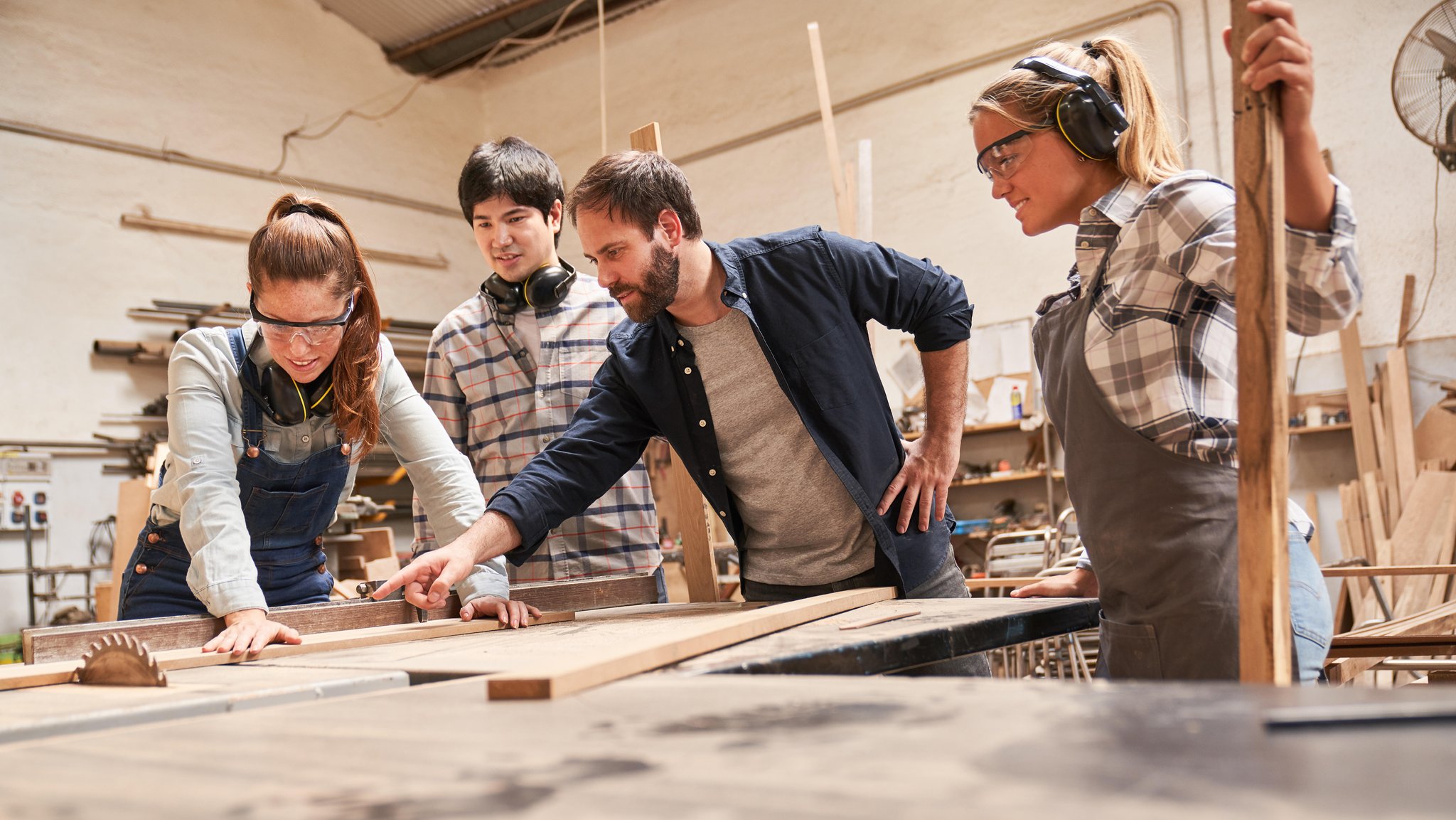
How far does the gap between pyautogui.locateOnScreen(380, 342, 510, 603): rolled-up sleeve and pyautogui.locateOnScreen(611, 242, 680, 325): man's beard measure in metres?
0.52

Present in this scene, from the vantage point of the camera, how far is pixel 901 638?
1397mm

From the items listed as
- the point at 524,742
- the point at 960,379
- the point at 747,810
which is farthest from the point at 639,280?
the point at 747,810

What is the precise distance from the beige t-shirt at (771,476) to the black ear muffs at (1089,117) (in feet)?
2.57

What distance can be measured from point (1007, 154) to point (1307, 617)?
0.84m

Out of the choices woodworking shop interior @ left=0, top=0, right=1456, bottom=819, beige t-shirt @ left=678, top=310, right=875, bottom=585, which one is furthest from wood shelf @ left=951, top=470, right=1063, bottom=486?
beige t-shirt @ left=678, top=310, right=875, bottom=585

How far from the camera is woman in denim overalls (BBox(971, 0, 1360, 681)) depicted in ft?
4.27

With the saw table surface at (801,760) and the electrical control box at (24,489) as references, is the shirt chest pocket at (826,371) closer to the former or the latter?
the saw table surface at (801,760)

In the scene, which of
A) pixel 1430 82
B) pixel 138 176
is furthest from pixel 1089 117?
pixel 138 176

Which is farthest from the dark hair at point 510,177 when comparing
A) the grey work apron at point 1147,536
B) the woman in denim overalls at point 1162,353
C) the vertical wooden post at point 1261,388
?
the vertical wooden post at point 1261,388

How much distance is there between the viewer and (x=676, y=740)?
806 mm

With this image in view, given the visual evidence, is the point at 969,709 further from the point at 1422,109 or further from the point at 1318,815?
the point at 1422,109

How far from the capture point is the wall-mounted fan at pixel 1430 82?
5473 mm

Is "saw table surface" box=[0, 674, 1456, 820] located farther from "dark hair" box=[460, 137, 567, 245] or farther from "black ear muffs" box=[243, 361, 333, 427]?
"dark hair" box=[460, 137, 567, 245]

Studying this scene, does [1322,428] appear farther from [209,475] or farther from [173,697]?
[173,697]
